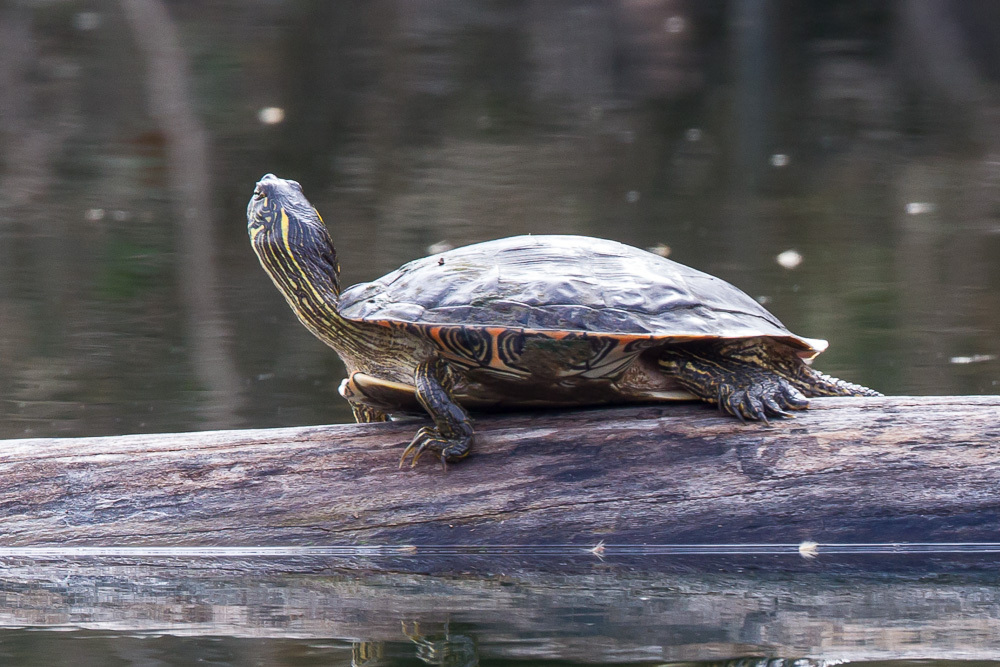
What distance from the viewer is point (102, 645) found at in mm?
1510

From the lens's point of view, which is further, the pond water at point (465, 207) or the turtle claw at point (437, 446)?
the turtle claw at point (437, 446)

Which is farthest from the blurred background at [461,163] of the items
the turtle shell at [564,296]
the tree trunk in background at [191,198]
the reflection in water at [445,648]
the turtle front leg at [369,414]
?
the reflection in water at [445,648]

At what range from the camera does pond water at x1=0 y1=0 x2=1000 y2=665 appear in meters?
1.61

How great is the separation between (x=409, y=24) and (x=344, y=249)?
10.2 feet

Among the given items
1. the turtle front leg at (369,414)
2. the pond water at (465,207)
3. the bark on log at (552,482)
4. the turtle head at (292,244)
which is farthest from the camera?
the turtle front leg at (369,414)

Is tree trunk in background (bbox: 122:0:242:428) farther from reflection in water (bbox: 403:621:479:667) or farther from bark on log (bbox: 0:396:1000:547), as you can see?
reflection in water (bbox: 403:621:479:667)

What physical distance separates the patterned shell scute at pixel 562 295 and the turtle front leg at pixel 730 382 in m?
0.09

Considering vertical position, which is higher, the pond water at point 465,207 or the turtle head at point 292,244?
the turtle head at point 292,244

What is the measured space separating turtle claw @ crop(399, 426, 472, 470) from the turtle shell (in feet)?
0.79

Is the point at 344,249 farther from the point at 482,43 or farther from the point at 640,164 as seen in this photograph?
the point at 482,43

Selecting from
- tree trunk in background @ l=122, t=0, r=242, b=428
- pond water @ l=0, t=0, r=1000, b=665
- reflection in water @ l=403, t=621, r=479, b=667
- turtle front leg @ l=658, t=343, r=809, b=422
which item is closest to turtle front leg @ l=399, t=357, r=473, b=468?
pond water @ l=0, t=0, r=1000, b=665

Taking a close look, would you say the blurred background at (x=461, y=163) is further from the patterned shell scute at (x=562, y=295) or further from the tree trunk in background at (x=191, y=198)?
the patterned shell scute at (x=562, y=295)

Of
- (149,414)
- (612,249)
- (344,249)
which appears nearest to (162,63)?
(344,249)

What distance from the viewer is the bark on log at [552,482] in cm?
199
